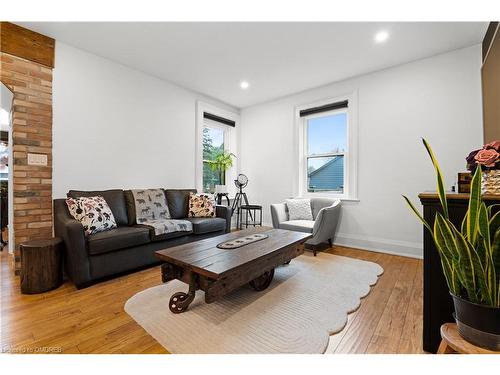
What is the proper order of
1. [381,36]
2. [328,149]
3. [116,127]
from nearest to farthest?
1. [381,36]
2. [116,127]
3. [328,149]

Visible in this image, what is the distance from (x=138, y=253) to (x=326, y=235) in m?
2.50

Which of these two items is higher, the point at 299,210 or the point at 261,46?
the point at 261,46

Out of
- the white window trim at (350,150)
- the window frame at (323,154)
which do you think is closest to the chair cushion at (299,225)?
the white window trim at (350,150)

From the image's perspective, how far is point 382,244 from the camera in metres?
3.43

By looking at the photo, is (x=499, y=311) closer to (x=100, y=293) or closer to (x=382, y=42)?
(x=100, y=293)

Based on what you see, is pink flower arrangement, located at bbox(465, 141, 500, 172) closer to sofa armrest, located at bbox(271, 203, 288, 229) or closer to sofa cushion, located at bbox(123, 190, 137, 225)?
sofa armrest, located at bbox(271, 203, 288, 229)

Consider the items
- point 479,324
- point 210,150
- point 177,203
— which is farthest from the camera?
point 210,150

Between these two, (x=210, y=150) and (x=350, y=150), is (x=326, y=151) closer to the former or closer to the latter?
(x=350, y=150)

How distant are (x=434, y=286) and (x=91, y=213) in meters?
3.02

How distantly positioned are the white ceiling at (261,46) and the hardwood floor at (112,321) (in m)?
2.71

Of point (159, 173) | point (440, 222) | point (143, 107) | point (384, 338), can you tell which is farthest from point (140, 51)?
point (384, 338)

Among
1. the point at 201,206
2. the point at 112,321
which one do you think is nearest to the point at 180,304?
the point at 112,321

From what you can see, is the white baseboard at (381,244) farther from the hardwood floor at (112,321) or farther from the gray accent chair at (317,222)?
the hardwood floor at (112,321)
